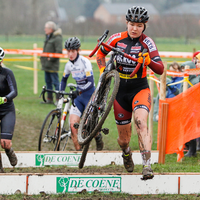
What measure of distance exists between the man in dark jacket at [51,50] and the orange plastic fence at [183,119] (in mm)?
7542

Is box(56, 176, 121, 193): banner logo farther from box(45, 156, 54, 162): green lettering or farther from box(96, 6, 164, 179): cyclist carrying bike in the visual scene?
box(45, 156, 54, 162): green lettering

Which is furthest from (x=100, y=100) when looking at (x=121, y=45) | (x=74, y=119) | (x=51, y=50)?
(x=51, y=50)

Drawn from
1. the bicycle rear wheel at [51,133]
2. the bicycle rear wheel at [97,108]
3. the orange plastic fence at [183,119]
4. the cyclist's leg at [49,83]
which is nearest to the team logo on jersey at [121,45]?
the bicycle rear wheel at [97,108]

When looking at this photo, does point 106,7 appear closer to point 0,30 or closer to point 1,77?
point 0,30

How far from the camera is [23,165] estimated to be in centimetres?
736

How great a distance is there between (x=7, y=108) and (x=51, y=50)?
8088 millimetres

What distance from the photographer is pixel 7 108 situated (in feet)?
21.5

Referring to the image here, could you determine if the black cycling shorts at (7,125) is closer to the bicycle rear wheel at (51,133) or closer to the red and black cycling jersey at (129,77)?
the bicycle rear wheel at (51,133)

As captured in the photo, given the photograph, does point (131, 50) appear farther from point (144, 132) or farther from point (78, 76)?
point (78, 76)

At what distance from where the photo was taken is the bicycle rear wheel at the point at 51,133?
7820 mm

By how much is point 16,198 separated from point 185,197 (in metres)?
2.50

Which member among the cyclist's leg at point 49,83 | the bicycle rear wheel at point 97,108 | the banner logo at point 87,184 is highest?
the cyclist's leg at point 49,83

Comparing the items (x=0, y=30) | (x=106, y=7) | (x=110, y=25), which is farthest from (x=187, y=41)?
(x=106, y=7)

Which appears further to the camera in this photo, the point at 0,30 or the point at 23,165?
the point at 0,30
